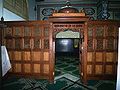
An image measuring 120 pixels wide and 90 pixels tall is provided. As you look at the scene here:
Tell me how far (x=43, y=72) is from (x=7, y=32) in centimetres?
210

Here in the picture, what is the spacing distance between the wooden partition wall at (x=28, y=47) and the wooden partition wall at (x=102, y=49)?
1620 millimetres

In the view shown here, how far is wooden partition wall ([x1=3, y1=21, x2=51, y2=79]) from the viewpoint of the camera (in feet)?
16.9

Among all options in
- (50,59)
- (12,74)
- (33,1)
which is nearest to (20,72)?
(12,74)

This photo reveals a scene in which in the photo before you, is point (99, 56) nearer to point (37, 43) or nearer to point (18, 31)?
point (37, 43)

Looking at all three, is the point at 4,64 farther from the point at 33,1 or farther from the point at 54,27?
the point at 33,1

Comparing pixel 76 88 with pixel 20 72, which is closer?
pixel 76 88

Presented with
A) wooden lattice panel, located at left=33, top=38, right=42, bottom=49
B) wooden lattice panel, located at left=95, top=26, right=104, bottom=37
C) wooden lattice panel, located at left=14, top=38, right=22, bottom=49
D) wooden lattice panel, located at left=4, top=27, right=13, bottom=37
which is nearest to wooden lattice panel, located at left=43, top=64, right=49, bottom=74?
wooden lattice panel, located at left=33, top=38, right=42, bottom=49

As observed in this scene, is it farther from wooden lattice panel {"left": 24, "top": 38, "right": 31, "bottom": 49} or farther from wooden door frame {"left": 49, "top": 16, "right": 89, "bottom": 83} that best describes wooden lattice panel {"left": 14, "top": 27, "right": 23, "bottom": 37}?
wooden door frame {"left": 49, "top": 16, "right": 89, "bottom": 83}

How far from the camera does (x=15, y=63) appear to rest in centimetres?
538

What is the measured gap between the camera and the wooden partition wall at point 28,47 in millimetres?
5160

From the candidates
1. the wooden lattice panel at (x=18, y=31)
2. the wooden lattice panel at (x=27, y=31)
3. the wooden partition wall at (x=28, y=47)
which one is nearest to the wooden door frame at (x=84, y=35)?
the wooden partition wall at (x=28, y=47)

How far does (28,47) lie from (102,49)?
285 centimetres

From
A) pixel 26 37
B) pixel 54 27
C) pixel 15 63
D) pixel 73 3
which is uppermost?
pixel 73 3

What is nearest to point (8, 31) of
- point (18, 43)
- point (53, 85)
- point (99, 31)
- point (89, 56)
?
point (18, 43)
